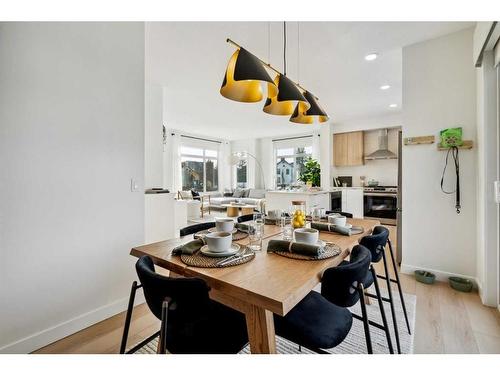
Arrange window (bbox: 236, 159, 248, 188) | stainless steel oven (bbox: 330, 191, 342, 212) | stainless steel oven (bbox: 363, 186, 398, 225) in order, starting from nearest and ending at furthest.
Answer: stainless steel oven (bbox: 330, 191, 342, 212) → stainless steel oven (bbox: 363, 186, 398, 225) → window (bbox: 236, 159, 248, 188)

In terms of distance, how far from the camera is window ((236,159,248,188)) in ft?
31.5

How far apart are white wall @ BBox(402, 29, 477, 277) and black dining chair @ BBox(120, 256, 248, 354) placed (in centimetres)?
245

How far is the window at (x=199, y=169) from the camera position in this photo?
8.48 meters

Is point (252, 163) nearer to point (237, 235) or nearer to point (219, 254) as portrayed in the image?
point (237, 235)

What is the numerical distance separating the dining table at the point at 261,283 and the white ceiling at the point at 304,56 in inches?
88.9

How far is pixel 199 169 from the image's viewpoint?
894 centimetres

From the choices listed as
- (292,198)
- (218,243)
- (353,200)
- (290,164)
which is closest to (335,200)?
(353,200)

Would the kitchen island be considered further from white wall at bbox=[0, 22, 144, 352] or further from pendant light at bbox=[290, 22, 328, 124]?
white wall at bbox=[0, 22, 144, 352]

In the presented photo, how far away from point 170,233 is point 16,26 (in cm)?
242

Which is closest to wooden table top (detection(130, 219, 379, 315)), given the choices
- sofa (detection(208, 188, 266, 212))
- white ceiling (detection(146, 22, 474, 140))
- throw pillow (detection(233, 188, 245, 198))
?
white ceiling (detection(146, 22, 474, 140))

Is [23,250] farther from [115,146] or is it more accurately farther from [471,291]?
[471,291]

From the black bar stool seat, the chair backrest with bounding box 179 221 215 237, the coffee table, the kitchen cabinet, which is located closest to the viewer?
the black bar stool seat

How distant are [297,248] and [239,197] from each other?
24.7 ft

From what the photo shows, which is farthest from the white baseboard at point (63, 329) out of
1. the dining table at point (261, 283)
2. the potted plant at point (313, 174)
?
the potted plant at point (313, 174)
